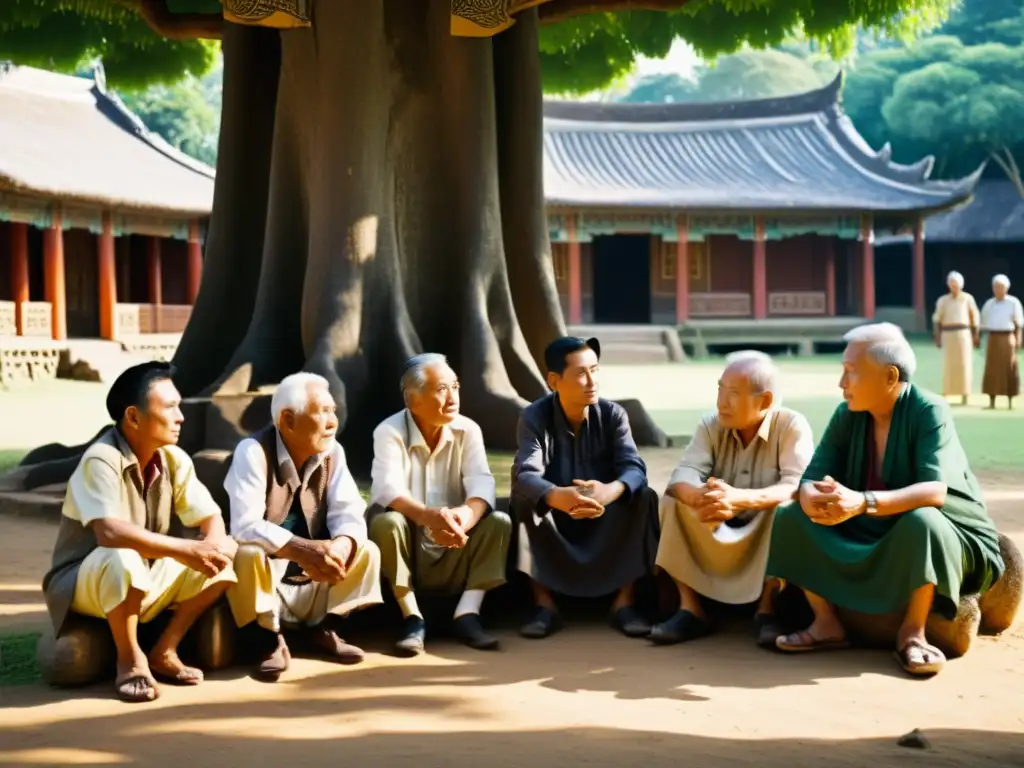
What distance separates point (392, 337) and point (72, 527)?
139 inches

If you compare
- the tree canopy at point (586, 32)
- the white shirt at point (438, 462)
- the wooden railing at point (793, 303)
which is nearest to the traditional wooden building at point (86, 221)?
the tree canopy at point (586, 32)

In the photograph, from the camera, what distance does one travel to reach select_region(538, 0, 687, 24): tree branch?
8.85m

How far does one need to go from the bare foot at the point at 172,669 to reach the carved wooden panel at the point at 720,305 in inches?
1030

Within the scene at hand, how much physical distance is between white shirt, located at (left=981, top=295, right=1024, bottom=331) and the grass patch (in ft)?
39.1

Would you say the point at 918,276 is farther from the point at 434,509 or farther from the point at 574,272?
the point at 434,509

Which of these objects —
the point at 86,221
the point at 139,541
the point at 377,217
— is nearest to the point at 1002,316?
the point at 377,217

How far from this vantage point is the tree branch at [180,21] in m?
9.19

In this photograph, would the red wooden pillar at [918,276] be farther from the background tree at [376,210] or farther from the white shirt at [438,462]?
the white shirt at [438,462]

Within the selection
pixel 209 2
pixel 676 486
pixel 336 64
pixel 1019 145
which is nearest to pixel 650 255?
pixel 1019 145

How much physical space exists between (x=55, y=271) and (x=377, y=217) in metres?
16.1

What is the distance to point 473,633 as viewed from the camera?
492cm

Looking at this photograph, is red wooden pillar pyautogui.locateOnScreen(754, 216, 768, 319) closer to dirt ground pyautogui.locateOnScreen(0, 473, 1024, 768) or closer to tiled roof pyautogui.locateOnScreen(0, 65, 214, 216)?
tiled roof pyautogui.locateOnScreen(0, 65, 214, 216)

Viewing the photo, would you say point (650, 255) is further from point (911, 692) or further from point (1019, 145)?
point (911, 692)

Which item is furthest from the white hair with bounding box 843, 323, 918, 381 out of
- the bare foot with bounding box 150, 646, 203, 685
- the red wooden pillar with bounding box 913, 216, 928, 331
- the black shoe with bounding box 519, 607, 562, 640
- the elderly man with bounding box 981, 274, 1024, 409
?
the red wooden pillar with bounding box 913, 216, 928, 331
